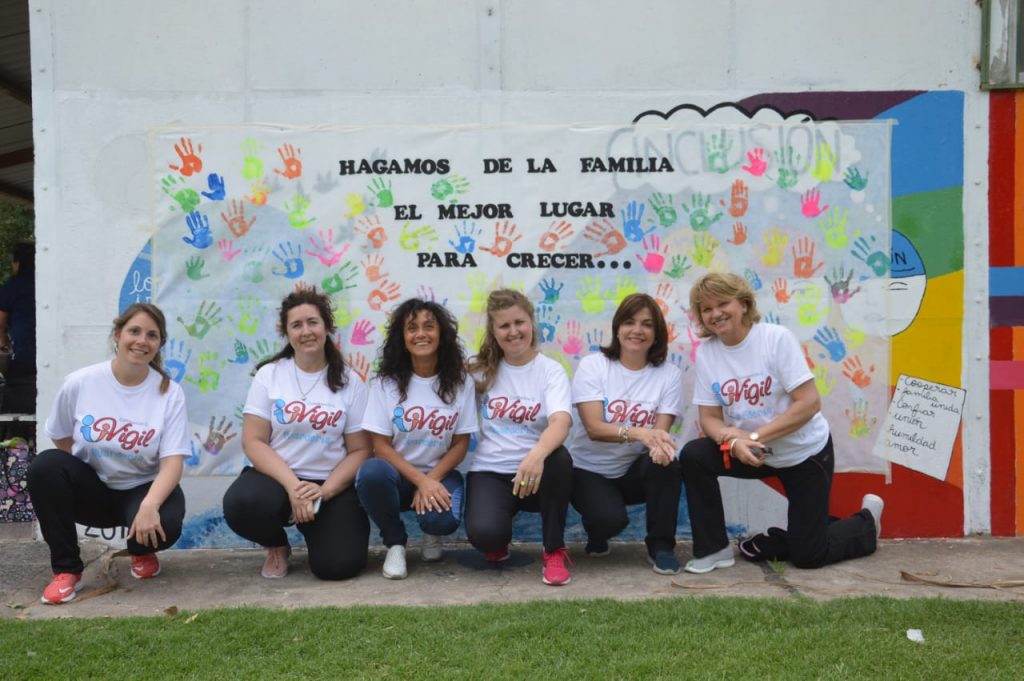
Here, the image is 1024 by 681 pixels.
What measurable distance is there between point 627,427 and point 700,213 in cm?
124

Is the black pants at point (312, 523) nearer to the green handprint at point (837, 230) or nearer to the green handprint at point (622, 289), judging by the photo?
the green handprint at point (622, 289)

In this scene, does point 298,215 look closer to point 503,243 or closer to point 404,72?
point 404,72

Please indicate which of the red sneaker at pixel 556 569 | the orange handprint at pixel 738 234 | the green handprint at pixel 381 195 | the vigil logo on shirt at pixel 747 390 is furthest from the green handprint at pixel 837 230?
the green handprint at pixel 381 195

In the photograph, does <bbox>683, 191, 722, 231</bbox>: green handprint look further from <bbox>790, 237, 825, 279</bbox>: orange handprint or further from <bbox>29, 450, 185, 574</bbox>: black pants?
<bbox>29, 450, 185, 574</bbox>: black pants

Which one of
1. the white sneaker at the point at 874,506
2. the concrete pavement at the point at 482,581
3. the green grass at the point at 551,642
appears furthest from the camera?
the white sneaker at the point at 874,506

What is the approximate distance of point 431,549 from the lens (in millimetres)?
4113

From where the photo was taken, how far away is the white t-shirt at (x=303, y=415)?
3.90m

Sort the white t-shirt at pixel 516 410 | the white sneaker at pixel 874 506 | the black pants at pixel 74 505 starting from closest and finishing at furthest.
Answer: the black pants at pixel 74 505, the white t-shirt at pixel 516 410, the white sneaker at pixel 874 506

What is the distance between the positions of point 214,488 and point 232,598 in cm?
96

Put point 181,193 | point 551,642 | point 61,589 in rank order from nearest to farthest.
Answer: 1. point 551,642
2. point 61,589
3. point 181,193

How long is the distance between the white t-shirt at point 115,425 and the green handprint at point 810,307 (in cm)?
301

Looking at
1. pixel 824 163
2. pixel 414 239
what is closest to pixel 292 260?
pixel 414 239

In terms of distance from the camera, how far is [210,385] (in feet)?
14.6

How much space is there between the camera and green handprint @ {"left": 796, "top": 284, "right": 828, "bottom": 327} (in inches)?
175
